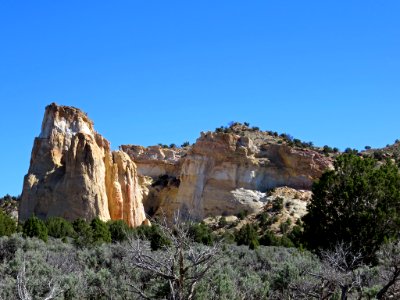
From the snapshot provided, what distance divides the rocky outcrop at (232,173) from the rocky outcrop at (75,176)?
803 centimetres

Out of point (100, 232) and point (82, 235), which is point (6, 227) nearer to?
point (82, 235)

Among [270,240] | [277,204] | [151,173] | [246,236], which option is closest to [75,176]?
[246,236]

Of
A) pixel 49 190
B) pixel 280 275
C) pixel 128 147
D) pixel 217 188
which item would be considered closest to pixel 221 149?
pixel 217 188

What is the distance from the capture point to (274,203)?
214 feet

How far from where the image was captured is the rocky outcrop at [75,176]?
55.6 meters

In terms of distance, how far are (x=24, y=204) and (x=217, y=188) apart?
2254cm

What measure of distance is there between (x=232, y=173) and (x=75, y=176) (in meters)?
20.7

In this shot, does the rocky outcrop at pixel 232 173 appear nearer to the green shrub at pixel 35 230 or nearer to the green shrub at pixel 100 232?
the green shrub at pixel 100 232

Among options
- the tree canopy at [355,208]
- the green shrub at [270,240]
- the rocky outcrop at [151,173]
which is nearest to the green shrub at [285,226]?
the green shrub at [270,240]

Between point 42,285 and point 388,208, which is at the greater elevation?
point 388,208

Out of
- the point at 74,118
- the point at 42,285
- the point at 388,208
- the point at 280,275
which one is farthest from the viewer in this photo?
the point at 74,118

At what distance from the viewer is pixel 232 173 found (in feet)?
228

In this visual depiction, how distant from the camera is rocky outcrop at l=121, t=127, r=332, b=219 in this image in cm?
6819

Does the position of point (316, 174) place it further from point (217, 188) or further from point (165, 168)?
point (165, 168)
